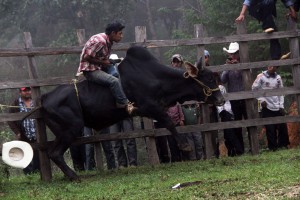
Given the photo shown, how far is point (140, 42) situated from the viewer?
9.92 m

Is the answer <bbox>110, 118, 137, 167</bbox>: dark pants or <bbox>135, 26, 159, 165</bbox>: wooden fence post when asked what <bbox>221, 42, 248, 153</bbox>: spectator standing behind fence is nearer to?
<bbox>135, 26, 159, 165</bbox>: wooden fence post

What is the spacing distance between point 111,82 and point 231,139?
2935 millimetres

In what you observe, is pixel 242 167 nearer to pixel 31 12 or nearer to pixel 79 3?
pixel 79 3

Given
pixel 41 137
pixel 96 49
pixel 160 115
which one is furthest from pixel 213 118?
pixel 41 137

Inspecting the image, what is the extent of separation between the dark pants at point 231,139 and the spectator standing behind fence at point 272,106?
613mm

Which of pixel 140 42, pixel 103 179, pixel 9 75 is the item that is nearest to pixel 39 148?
pixel 103 179

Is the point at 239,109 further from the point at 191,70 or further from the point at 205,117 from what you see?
the point at 191,70

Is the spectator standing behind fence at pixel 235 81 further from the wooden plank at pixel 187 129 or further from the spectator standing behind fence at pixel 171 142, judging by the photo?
the spectator standing behind fence at pixel 171 142

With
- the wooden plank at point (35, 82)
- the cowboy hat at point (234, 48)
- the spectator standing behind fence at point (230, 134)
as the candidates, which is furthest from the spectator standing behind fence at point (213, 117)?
the wooden plank at point (35, 82)

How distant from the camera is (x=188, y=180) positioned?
24.3ft

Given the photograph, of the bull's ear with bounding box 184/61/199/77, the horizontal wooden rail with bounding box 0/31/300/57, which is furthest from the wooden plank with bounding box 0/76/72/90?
the bull's ear with bounding box 184/61/199/77

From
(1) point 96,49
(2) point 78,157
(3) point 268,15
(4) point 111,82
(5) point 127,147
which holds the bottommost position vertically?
(2) point 78,157

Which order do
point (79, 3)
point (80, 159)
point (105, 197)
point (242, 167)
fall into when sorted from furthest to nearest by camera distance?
point (79, 3) < point (80, 159) < point (242, 167) < point (105, 197)

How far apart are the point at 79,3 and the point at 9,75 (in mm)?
6521
